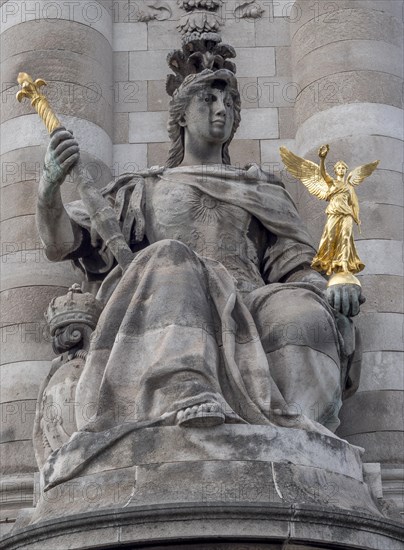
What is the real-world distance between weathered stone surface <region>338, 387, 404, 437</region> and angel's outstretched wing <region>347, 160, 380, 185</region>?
167cm

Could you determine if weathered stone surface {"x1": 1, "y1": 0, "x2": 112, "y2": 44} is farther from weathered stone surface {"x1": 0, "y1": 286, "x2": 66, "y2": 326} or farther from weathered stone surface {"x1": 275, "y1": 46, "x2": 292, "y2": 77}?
weathered stone surface {"x1": 0, "y1": 286, "x2": 66, "y2": 326}

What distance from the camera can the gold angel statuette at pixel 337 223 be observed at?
1097 cm

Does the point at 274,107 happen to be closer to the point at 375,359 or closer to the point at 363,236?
the point at 363,236

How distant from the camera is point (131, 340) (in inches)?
391

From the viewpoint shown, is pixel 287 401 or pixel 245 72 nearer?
pixel 287 401

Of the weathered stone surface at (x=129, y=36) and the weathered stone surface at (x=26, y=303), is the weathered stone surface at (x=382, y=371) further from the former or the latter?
the weathered stone surface at (x=129, y=36)

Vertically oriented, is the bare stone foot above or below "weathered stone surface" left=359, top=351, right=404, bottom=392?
below

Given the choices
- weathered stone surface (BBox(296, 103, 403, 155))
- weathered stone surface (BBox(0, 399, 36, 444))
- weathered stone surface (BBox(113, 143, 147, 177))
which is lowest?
weathered stone surface (BBox(0, 399, 36, 444))

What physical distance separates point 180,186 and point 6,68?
2.69 m

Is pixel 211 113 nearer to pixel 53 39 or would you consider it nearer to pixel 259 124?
pixel 259 124

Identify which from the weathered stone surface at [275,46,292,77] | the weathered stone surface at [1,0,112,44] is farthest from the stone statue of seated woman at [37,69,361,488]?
the weathered stone surface at [1,0,112,44]

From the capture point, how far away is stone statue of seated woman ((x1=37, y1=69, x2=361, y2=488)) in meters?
9.70

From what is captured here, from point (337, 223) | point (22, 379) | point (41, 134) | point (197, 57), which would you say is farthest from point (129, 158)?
point (337, 223)

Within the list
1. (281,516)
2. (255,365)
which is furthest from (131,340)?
(281,516)
